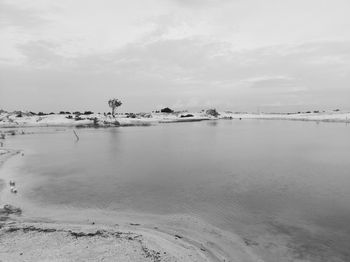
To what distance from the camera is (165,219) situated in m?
13.5

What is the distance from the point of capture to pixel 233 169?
24656mm

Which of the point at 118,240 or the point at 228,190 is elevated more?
the point at 118,240

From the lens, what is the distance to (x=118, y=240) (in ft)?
34.7

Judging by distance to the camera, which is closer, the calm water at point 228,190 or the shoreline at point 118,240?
the shoreline at point 118,240

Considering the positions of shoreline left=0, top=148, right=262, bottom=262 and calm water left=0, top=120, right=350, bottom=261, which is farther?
calm water left=0, top=120, right=350, bottom=261

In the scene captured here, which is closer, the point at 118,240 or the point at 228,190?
the point at 118,240

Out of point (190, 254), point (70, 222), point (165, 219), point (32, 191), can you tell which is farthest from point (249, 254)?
point (32, 191)

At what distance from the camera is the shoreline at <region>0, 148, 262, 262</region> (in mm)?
9555

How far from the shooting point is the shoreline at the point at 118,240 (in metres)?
9.55

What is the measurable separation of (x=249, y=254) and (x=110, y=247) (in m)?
4.83

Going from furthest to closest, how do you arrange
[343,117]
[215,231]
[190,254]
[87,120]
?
[343,117], [87,120], [215,231], [190,254]

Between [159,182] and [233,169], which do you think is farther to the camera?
[233,169]

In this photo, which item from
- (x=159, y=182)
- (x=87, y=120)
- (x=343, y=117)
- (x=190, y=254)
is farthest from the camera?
(x=343, y=117)

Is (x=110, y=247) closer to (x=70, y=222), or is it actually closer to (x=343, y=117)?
(x=70, y=222)
